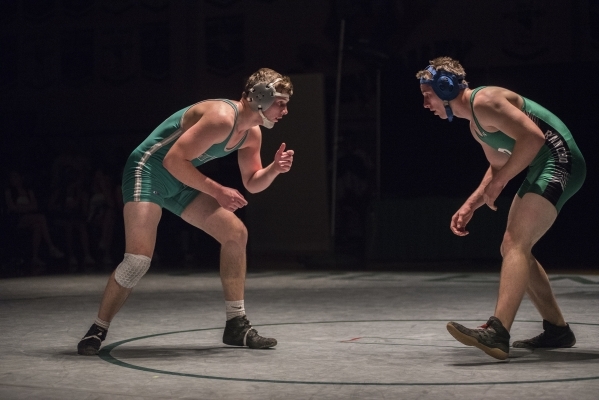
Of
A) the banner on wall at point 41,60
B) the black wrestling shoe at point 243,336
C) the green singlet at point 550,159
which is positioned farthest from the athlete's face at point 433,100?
the banner on wall at point 41,60

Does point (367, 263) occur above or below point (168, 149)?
below

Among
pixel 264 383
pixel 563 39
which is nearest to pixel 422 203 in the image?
pixel 563 39

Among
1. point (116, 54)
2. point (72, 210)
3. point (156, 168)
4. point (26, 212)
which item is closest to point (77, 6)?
point (116, 54)

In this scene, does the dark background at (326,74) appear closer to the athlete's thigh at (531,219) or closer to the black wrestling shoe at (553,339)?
the black wrestling shoe at (553,339)

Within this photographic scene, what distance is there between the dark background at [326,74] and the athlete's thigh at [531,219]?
8.36m

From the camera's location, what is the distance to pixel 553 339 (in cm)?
579

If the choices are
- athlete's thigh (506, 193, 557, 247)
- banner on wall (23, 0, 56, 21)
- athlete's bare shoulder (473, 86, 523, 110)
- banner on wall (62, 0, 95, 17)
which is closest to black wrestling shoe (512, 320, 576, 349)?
athlete's thigh (506, 193, 557, 247)

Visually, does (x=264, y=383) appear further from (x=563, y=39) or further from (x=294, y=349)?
(x=563, y=39)

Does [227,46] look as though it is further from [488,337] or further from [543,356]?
[488,337]

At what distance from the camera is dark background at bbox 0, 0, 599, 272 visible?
14445mm

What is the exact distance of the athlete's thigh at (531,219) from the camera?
5.37m

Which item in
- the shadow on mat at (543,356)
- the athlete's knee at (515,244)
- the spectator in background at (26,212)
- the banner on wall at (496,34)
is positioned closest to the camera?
the shadow on mat at (543,356)

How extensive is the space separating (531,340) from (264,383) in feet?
6.45

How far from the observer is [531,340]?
19.2 ft
